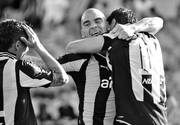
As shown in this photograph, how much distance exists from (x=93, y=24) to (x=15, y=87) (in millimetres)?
1058

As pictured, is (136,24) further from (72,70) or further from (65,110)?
(65,110)

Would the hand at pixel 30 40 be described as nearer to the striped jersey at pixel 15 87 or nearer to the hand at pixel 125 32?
the striped jersey at pixel 15 87

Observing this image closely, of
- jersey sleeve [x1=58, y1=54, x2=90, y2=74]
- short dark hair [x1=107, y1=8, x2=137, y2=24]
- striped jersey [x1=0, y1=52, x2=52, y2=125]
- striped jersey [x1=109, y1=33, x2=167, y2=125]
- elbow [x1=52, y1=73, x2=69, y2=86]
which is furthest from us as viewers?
jersey sleeve [x1=58, y1=54, x2=90, y2=74]

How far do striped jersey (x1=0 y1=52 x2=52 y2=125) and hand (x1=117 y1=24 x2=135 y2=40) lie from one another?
75cm

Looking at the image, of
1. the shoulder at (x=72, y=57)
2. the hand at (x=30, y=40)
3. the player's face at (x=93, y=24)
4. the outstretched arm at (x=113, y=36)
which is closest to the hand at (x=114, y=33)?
the outstretched arm at (x=113, y=36)

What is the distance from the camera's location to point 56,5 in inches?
429

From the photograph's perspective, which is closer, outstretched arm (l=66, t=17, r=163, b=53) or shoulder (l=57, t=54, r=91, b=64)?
outstretched arm (l=66, t=17, r=163, b=53)

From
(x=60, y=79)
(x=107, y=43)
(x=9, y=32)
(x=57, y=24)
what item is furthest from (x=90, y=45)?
(x=57, y=24)

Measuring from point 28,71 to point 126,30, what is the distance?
851mm

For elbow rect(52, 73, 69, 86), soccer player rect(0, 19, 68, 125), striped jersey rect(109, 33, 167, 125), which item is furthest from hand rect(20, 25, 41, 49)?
striped jersey rect(109, 33, 167, 125)

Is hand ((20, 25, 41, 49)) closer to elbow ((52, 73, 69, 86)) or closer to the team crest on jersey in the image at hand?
elbow ((52, 73, 69, 86))

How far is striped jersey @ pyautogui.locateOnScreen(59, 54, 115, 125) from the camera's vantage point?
18.9 ft

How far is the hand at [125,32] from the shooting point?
17.9 ft

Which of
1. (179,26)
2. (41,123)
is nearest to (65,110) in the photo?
(41,123)
